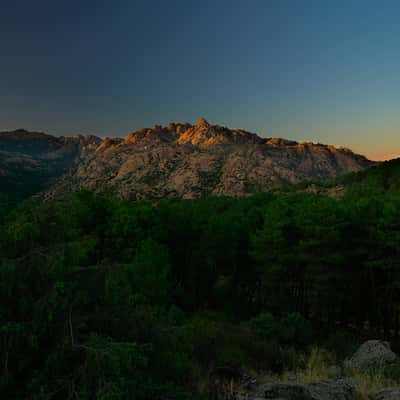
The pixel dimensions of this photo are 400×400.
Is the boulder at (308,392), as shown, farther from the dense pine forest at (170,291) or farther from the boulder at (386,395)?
the dense pine forest at (170,291)

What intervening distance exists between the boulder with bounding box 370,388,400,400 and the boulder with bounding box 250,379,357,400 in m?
0.40

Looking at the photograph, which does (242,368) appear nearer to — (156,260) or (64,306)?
(64,306)

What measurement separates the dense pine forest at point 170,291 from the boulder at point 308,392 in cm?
129

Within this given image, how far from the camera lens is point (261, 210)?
33219 millimetres

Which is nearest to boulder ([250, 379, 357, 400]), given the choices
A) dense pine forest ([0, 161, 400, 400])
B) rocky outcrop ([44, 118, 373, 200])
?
dense pine forest ([0, 161, 400, 400])

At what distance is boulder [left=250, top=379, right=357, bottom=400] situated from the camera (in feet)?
19.8

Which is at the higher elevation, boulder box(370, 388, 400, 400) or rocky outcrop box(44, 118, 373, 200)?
rocky outcrop box(44, 118, 373, 200)

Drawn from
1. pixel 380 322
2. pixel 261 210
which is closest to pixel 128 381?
pixel 380 322

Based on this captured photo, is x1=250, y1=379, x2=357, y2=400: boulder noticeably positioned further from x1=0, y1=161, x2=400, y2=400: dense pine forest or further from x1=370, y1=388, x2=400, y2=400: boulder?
x1=0, y1=161, x2=400, y2=400: dense pine forest

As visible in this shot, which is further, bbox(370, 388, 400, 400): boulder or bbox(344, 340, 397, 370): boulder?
bbox(344, 340, 397, 370): boulder

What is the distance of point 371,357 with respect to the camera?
12.0 m

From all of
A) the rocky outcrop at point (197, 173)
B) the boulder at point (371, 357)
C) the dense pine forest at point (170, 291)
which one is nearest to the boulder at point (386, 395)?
the dense pine forest at point (170, 291)

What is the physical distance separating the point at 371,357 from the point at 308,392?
7.58 meters

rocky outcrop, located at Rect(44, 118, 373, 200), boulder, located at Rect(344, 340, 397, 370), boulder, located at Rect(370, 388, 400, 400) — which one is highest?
rocky outcrop, located at Rect(44, 118, 373, 200)
